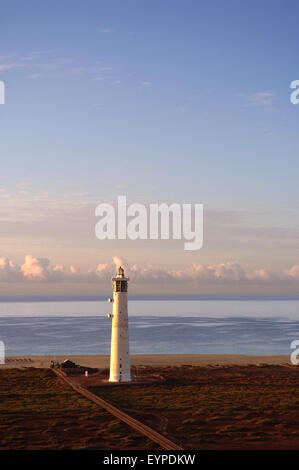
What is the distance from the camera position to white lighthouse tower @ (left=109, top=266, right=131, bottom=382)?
4869cm

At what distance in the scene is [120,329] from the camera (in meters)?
48.6

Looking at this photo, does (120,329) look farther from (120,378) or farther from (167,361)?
(167,361)

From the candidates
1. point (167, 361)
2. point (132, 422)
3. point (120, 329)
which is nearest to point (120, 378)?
point (120, 329)

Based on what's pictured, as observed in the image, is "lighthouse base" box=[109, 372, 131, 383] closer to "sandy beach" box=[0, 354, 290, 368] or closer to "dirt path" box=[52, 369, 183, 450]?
"dirt path" box=[52, 369, 183, 450]

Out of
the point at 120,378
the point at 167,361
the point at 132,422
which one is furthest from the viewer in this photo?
the point at 167,361

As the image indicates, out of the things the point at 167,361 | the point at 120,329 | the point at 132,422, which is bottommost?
the point at 132,422

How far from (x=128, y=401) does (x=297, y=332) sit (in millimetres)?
119150

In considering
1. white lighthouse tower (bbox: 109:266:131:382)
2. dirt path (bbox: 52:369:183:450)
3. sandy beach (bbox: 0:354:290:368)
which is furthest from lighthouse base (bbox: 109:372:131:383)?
sandy beach (bbox: 0:354:290:368)

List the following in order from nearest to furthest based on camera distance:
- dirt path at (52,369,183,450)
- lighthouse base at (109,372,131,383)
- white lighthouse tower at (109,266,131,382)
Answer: dirt path at (52,369,183,450)
white lighthouse tower at (109,266,131,382)
lighthouse base at (109,372,131,383)

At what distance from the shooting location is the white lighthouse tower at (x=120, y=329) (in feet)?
160

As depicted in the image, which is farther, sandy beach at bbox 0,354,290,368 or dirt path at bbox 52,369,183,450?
sandy beach at bbox 0,354,290,368

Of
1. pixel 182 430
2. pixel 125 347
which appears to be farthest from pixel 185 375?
pixel 182 430

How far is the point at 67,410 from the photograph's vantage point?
38.4 metres
